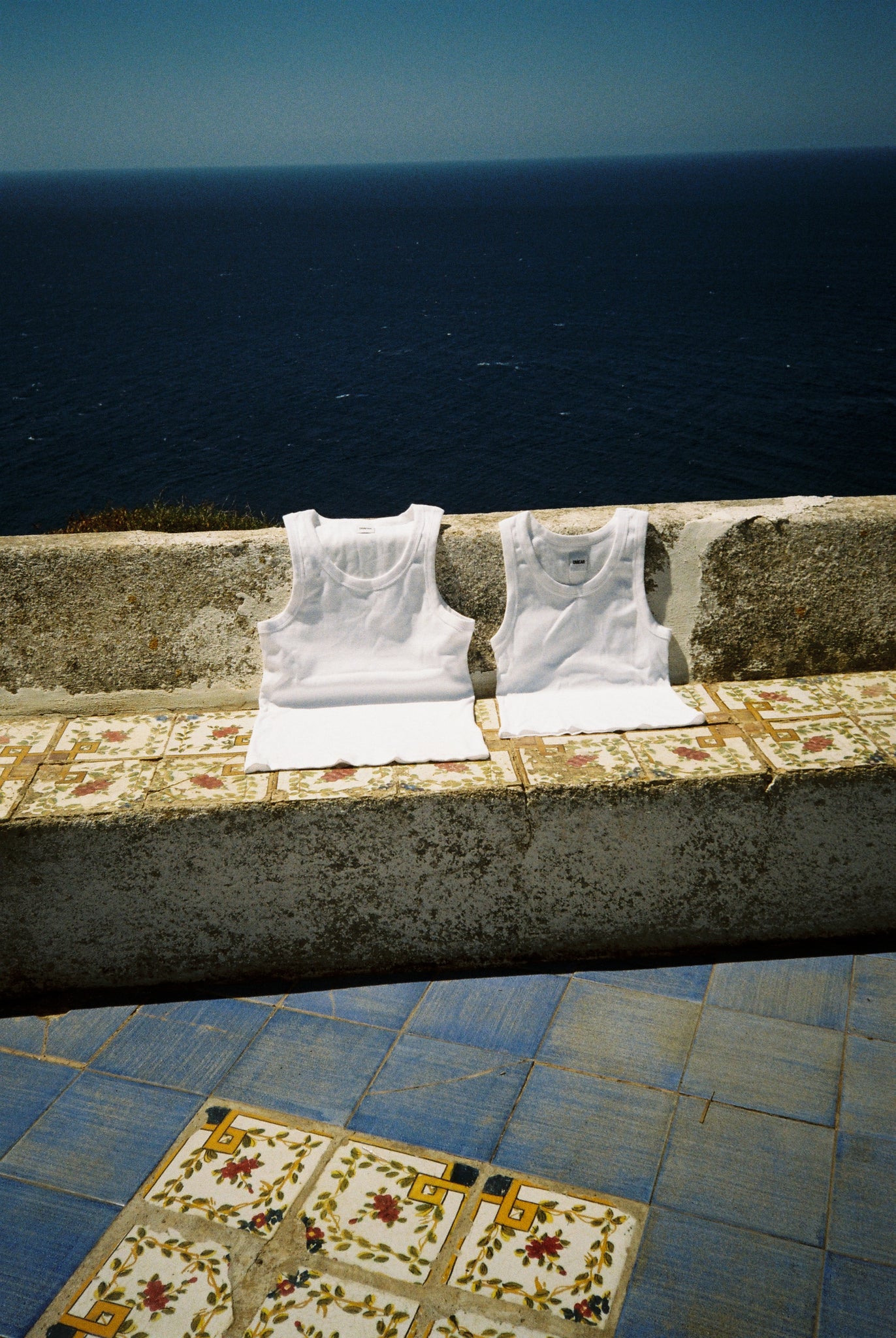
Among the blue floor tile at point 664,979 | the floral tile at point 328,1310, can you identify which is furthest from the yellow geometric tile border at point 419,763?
the floral tile at point 328,1310

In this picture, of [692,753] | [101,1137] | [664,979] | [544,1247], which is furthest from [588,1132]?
[101,1137]

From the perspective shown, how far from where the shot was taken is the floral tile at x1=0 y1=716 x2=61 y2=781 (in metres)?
2.74

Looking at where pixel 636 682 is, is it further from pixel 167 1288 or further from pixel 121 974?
pixel 167 1288

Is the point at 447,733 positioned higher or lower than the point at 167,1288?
higher

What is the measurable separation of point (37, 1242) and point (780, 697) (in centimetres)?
→ 237

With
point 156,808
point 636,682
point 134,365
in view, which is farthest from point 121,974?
point 134,365

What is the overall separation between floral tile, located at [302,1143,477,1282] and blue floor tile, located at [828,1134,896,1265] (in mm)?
760

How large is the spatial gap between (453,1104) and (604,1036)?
0.44 meters

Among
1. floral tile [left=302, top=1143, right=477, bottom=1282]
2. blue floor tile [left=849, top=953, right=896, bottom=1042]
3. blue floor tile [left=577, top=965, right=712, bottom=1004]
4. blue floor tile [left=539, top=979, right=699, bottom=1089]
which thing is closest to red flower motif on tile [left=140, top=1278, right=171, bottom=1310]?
floral tile [left=302, top=1143, right=477, bottom=1282]

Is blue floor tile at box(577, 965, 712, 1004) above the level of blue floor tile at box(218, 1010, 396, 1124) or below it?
below

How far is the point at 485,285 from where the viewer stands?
53406 mm

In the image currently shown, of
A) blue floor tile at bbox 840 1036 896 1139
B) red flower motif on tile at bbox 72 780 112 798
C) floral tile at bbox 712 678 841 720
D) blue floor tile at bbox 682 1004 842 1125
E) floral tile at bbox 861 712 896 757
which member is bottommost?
blue floor tile at bbox 682 1004 842 1125

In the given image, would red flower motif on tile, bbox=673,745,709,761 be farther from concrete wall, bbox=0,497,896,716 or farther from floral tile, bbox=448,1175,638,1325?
floral tile, bbox=448,1175,638,1325

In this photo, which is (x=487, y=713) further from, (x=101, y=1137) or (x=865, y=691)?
(x=101, y=1137)
